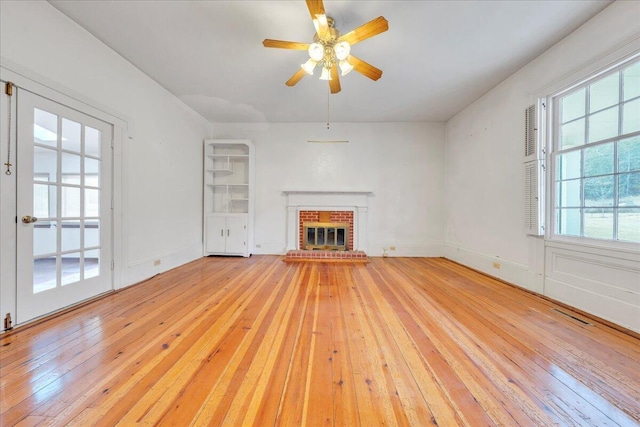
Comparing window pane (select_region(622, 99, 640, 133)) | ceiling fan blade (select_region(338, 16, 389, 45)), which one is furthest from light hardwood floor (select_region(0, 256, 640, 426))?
ceiling fan blade (select_region(338, 16, 389, 45))

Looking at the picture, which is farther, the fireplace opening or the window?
the fireplace opening

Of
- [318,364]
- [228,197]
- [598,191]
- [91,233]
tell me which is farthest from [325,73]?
[228,197]

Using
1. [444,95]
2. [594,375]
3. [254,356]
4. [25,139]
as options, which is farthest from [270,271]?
[444,95]

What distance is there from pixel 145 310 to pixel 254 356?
1403 millimetres

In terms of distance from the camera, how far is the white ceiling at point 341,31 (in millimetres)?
2096

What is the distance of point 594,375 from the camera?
4.56ft

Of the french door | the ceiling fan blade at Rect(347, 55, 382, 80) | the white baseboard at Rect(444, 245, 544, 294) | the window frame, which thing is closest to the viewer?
the french door

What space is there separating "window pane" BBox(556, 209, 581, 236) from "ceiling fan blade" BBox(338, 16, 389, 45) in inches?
106

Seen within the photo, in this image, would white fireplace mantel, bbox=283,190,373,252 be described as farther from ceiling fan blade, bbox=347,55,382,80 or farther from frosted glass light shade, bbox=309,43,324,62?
frosted glass light shade, bbox=309,43,324,62

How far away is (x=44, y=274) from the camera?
2.09 m

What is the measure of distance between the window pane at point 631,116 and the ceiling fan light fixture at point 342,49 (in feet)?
8.05

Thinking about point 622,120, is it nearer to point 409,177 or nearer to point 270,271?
point 409,177

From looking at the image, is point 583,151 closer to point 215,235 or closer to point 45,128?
point 45,128

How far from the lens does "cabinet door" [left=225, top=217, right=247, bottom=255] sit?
4.71 m
